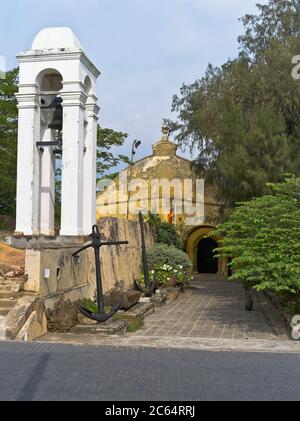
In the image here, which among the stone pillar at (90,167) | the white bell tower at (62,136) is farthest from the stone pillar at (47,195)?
the stone pillar at (90,167)

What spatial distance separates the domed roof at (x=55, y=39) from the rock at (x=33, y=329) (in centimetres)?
661

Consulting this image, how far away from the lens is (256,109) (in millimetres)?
17969

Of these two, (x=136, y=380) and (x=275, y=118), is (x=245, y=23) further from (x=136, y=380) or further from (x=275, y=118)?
(x=136, y=380)

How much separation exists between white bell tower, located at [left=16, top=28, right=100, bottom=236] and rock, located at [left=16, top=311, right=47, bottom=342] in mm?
3449

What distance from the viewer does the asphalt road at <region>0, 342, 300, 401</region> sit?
517cm

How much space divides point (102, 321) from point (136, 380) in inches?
137

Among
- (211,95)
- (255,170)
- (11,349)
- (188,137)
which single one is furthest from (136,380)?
(188,137)

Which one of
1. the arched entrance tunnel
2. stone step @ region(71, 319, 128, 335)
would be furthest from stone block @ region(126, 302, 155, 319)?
the arched entrance tunnel

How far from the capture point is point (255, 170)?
17.5m

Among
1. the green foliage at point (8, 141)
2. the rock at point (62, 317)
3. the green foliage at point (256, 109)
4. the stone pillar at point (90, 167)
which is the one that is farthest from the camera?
the green foliage at point (8, 141)

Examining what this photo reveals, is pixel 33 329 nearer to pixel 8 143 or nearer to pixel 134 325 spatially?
pixel 134 325

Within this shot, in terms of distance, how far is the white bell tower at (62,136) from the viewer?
11789 millimetres

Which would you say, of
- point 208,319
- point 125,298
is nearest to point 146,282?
point 125,298

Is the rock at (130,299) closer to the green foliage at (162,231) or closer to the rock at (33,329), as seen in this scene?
the rock at (33,329)
